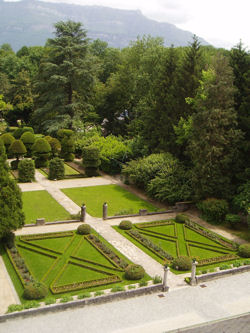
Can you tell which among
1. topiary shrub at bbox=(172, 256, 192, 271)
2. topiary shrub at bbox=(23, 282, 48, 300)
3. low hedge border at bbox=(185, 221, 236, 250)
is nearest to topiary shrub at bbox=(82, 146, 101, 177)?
low hedge border at bbox=(185, 221, 236, 250)

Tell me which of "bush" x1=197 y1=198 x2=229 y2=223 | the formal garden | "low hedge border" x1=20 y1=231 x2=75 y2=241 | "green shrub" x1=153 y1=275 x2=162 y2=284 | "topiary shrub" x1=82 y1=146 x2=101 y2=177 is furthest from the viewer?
"topiary shrub" x1=82 y1=146 x2=101 y2=177

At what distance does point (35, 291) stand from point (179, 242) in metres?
10.8

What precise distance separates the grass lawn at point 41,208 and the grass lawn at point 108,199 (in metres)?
1.96

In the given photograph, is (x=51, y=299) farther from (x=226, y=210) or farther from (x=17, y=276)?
(x=226, y=210)

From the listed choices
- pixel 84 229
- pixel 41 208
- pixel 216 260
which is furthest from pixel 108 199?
pixel 216 260

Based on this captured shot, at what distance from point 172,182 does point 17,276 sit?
53.3ft

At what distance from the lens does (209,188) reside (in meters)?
29.5

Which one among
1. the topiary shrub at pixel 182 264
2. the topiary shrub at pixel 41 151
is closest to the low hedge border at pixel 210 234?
the topiary shrub at pixel 182 264

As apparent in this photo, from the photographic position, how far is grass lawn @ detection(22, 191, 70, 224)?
2901 centimetres

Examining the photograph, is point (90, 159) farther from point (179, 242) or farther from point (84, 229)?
point (179, 242)

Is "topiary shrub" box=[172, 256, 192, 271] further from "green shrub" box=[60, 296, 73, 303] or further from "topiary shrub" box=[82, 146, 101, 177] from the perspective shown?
"topiary shrub" box=[82, 146, 101, 177]

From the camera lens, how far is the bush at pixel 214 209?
28.4 meters

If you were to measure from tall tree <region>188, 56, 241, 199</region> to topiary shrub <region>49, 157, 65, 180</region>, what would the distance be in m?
15.2

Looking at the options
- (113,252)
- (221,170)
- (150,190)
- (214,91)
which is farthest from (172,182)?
(113,252)
